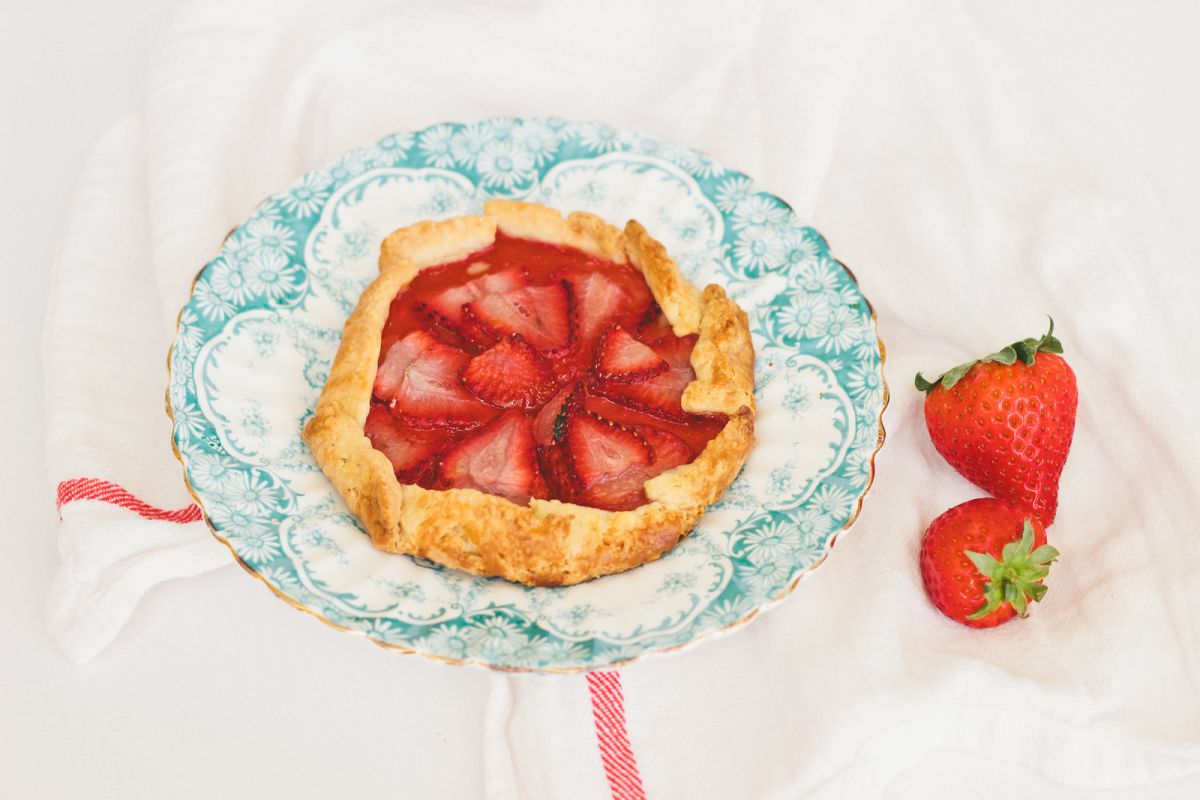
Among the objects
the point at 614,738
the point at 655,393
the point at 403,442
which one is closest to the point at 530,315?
the point at 655,393

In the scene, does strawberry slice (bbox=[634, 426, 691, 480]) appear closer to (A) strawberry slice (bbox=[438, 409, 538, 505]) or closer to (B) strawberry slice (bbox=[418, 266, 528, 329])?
(A) strawberry slice (bbox=[438, 409, 538, 505])

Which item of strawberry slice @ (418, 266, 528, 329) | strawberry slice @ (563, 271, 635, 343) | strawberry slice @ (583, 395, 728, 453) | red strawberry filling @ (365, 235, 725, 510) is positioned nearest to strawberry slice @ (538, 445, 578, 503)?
red strawberry filling @ (365, 235, 725, 510)

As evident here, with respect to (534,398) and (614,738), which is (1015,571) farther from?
(534,398)

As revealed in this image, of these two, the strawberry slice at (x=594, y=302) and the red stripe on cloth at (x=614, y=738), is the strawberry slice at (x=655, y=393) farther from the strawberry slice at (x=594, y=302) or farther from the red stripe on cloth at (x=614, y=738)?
the red stripe on cloth at (x=614, y=738)

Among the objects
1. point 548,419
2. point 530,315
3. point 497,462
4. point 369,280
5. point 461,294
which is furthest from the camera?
point 369,280

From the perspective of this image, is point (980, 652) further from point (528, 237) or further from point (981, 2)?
point (981, 2)
